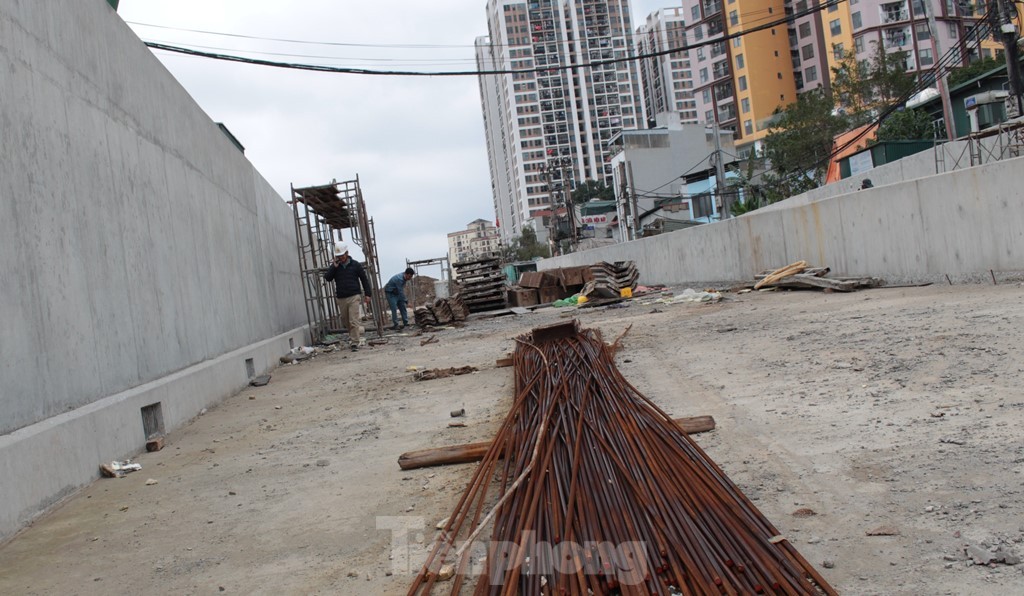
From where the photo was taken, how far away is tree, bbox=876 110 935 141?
36.2 metres

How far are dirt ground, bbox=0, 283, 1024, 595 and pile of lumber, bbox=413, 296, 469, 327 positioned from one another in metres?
10.2

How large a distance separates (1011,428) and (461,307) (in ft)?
52.4

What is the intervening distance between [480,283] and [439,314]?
3.51 metres

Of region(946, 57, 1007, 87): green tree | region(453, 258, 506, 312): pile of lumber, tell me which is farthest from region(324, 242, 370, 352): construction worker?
region(946, 57, 1007, 87): green tree

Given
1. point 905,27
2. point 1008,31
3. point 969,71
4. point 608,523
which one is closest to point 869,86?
point 969,71

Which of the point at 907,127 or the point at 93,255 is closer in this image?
the point at 93,255

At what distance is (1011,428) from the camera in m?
3.73

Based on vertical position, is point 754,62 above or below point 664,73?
below

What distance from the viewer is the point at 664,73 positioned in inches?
5487

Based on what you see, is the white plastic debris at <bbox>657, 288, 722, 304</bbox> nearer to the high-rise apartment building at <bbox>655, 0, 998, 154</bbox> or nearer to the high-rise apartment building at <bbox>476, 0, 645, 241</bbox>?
the high-rise apartment building at <bbox>655, 0, 998, 154</bbox>

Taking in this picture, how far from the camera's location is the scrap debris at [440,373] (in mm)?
8594

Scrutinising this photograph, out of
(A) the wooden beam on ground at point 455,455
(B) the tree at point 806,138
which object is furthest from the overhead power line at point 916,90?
(A) the wooden beam on ground at point 455,455

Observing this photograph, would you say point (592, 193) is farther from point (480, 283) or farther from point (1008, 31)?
point (1008, 31)

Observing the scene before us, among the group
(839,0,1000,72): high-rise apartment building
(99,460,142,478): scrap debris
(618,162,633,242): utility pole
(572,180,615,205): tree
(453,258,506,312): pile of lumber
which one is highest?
(839,0,1000,72): high-rise apartment building
